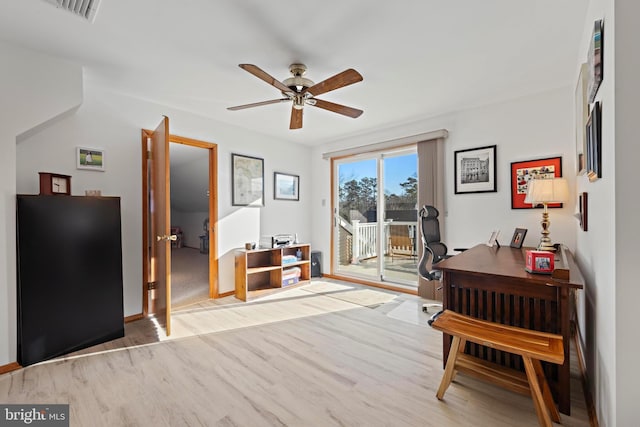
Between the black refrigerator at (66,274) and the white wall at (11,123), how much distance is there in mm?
51

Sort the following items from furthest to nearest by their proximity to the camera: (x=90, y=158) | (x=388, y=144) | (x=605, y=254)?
1. (x=388, y=144)
2. (x=90, y=158)
3. (x=605, y=254)

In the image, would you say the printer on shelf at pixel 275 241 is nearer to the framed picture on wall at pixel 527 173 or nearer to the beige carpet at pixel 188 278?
the beige carpet at pixel 188 278

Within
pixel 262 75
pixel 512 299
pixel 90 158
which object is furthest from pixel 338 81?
pixel 90 158

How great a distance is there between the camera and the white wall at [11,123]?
2.02 meters

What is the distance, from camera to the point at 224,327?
2834mm

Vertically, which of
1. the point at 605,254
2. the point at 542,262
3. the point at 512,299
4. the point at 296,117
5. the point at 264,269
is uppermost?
the point at 296,117

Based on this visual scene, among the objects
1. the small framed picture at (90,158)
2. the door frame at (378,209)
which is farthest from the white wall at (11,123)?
the door frame at (378,209)

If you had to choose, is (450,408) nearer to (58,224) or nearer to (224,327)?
(224,327)

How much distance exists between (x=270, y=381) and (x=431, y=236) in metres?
2.25

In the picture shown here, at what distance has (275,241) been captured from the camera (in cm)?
415

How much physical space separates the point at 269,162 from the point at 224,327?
262 cm

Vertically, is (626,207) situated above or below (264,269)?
above

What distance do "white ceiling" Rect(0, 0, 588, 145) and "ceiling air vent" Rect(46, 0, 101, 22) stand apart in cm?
4

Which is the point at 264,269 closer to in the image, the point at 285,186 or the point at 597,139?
the point at 285,186
